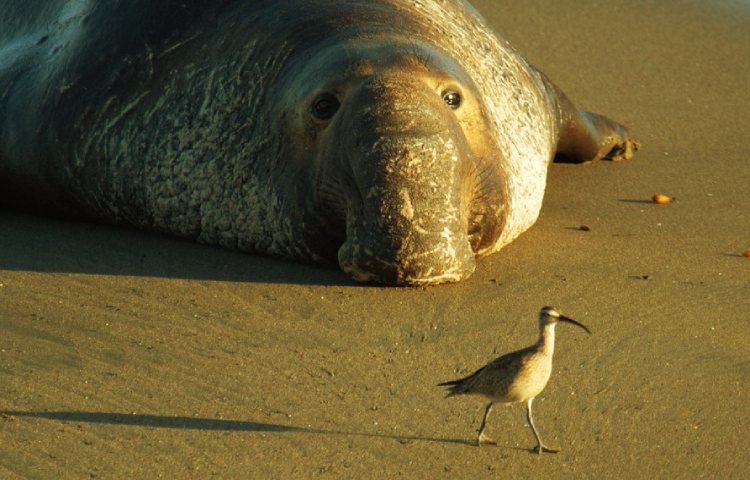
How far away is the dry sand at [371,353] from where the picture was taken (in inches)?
189

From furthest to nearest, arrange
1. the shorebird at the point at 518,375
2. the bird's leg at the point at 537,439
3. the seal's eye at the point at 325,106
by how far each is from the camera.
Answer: the seal's eye at the point at 325,106 → the bird's leg at the point at 537,439 → the shorebird at the point at 518,375

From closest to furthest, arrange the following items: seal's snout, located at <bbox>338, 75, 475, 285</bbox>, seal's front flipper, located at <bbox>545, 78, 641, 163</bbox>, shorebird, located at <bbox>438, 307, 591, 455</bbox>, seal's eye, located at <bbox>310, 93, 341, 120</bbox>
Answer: shorebird, located at <bbox>438, 307, 591, 455</bbox> < seal's snout, located at <bbox>338, 75, 475, 285</bbox> < seal's eye, located at <bbox>310, 93, 341, 120</bbox> < seal's front flipper, located at <bbox>545, 78, 641, 163</bbox>

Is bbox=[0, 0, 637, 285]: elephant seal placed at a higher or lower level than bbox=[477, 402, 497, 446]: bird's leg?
higher

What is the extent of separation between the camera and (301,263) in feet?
21.3

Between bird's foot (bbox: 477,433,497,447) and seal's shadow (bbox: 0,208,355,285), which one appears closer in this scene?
bird's foot (bbox: 477,433,497,447)

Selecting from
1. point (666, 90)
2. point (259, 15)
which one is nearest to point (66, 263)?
point (259, 15)

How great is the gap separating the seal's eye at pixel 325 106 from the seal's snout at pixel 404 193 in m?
0.21

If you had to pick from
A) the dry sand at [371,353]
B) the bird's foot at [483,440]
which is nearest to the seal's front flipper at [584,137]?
the dry sand at [371,353]

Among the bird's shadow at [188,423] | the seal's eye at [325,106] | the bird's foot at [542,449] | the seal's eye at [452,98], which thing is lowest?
the bird's shadow at [188,423]

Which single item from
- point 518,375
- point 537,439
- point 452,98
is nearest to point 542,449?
point 537,439

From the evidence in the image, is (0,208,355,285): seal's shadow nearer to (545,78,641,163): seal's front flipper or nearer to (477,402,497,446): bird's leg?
(477,402,497,446): bird's leg

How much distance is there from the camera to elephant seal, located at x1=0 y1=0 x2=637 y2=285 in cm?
605

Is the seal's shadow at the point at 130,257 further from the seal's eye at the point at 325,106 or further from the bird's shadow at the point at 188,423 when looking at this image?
the bird's shadow at the point at 188,423

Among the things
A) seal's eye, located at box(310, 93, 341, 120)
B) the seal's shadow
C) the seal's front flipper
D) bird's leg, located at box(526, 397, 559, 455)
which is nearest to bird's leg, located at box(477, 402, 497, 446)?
bird's leg, located at box(526, 397, 559, 455)
